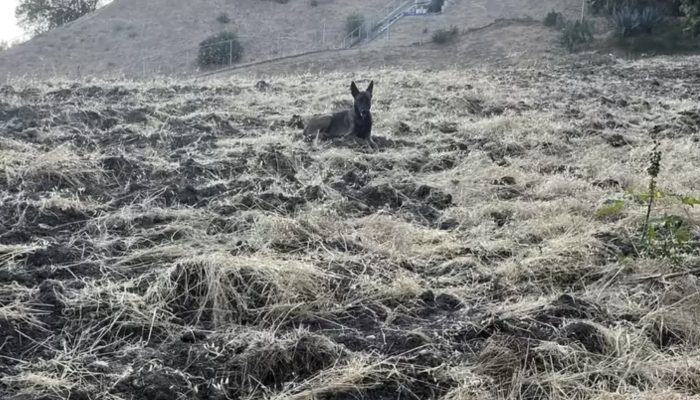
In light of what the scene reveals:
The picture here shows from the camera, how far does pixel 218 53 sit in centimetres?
3238

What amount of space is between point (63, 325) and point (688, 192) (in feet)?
15.2

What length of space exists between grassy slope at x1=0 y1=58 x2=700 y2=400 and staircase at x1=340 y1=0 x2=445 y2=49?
2584 centimetres

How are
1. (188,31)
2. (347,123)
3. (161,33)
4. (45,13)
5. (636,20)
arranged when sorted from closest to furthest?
(347,123) → (636,20) → (161,33) → (188,31) → (45,13)

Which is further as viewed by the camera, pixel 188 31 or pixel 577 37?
pixel 188 31

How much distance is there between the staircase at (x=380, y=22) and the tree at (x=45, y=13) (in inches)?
893

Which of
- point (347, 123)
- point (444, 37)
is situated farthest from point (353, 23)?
point (347, 123)

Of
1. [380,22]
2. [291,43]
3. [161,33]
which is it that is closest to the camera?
[380,22]

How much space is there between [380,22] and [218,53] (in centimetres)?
931

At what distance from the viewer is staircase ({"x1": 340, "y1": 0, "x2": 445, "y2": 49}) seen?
33.2 metres

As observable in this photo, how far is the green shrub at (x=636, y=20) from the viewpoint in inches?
882

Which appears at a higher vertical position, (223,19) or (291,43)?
(223,19)

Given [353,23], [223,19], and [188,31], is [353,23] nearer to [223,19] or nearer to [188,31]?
[223,19]

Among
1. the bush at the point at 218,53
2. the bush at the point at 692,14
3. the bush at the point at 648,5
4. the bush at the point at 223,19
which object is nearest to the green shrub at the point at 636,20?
the bush at the point at 648,5

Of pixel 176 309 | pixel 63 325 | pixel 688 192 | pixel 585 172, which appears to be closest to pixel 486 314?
pixel 176 309
